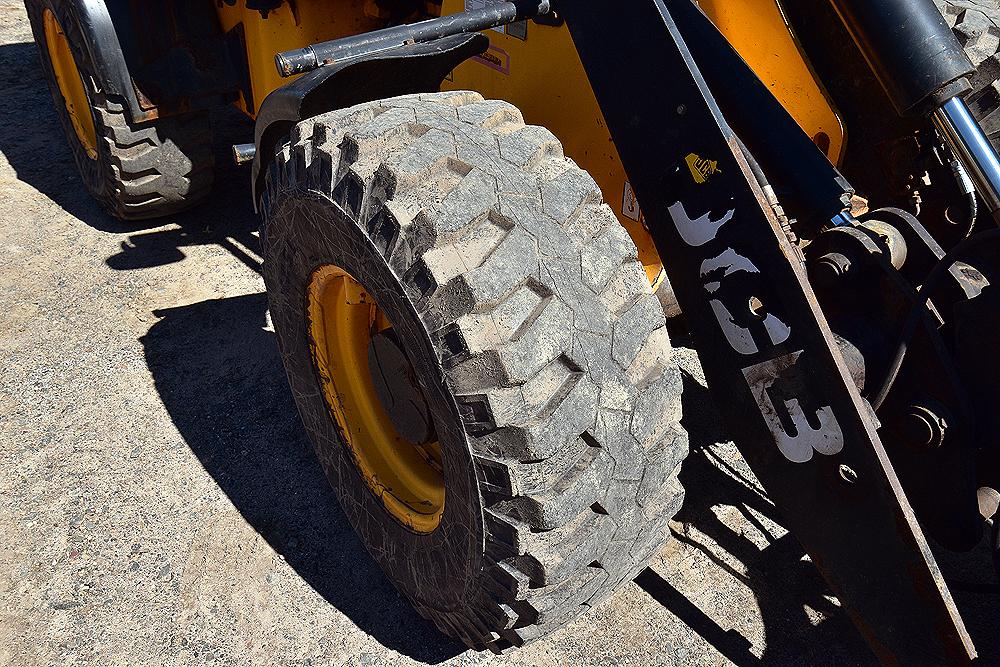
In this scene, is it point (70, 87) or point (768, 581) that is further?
point (70, 87)

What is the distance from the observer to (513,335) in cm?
183

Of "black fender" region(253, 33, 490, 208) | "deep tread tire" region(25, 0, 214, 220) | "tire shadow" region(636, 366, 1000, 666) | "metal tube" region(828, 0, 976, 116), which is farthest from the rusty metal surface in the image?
"deep tread tire" region(25, 0, 214, 220)

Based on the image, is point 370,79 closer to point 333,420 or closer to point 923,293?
point 333,420

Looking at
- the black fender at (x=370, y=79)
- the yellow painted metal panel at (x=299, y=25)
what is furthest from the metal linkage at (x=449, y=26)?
the yellow painted metal panel at (x=299, y=25)

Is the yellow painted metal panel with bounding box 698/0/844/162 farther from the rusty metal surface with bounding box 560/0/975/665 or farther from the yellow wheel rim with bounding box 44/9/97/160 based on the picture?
the yellow wheel rim with bounding box 44/9/97/160

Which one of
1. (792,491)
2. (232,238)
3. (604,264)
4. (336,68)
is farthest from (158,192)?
(792,491)

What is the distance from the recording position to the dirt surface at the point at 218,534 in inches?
104

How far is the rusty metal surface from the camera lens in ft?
6.24

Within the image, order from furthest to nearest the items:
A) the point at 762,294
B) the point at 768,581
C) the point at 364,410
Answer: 1. the point at 768,581
2. the point at 364,410
3. the point at 762,294

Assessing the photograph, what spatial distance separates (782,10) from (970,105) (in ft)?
3.09

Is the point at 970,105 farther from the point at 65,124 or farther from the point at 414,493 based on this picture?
the point at 65,124

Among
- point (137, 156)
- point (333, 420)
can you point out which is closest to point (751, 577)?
point (333, 420)

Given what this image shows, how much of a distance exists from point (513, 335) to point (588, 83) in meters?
1.04

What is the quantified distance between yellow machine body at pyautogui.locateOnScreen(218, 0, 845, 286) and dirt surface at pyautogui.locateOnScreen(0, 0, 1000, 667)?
1060 mm
